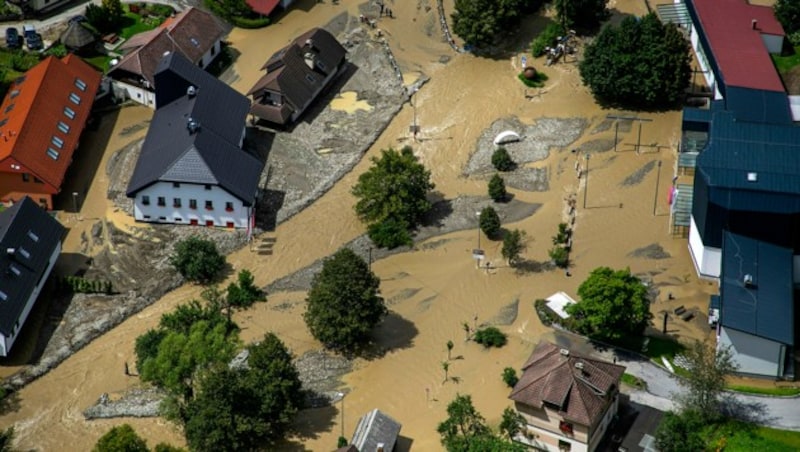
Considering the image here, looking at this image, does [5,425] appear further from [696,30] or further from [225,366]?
[696,30]

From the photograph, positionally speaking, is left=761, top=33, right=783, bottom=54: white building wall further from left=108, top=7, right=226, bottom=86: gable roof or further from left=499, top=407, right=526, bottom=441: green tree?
left=499, top=407, right=526, bottom=441: green tree

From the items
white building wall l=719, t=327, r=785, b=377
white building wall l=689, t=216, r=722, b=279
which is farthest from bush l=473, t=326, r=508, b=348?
white building wall l=689, t=216, r=722, b=279

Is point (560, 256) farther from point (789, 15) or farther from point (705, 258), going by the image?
point (789, 15)

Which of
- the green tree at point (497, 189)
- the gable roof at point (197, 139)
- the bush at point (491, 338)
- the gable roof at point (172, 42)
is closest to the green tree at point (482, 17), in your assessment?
the green tree at point (497, 189)

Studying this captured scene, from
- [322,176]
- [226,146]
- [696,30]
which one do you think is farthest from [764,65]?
[226,146]

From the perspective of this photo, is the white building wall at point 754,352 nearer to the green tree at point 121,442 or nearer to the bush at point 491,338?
the bush at point 491,338

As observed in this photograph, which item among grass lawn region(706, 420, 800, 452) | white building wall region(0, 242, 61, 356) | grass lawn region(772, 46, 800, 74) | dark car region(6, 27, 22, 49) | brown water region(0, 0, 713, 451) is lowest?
brown water region(0, 0, 713, 451)
